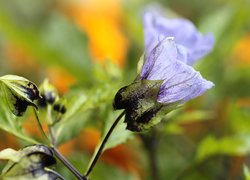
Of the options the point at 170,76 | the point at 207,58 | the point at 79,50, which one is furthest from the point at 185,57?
the point at 79,50

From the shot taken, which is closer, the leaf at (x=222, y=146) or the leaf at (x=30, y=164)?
the leaf at (x=30, y=164)

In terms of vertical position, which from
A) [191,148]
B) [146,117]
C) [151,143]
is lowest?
[191,148]

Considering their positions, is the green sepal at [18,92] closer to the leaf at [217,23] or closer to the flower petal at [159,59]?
the flower petal at [159,59]

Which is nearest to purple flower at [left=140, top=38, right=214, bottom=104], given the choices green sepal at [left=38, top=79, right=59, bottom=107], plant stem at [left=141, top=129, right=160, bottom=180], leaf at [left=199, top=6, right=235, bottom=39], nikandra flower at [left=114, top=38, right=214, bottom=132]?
nikandra flower at [left=114, top=38, right=214, bottom=132]

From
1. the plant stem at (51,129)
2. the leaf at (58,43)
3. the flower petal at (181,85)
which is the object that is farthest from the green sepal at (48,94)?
the leaf at (58,43)

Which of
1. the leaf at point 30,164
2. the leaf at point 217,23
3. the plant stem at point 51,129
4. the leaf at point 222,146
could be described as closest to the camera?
the leaf at point 30,164

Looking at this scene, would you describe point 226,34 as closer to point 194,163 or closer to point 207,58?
point 207,58
